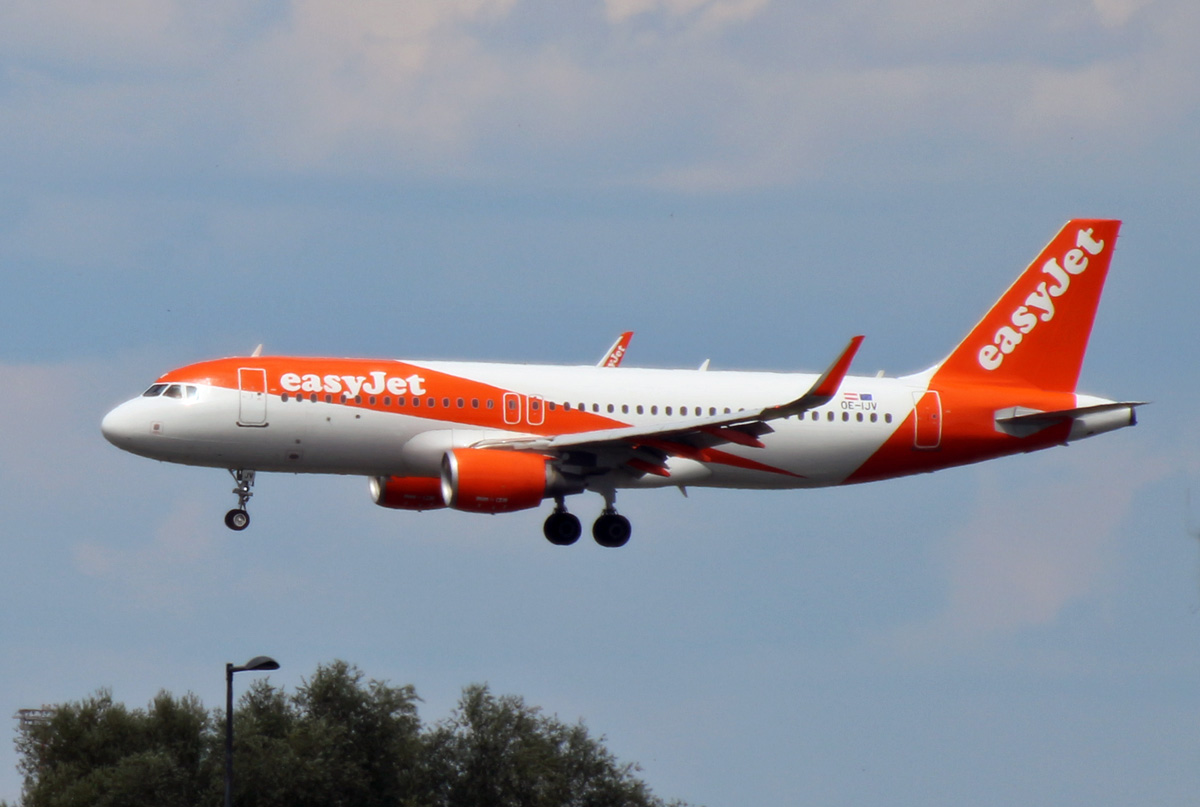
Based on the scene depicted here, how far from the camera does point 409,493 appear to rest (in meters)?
66.9

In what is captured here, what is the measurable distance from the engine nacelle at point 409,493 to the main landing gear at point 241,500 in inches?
174

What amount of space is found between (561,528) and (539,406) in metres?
3.77

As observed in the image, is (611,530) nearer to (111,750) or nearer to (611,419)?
(611,419)

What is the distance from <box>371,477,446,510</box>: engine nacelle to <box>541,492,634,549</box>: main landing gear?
140 inches

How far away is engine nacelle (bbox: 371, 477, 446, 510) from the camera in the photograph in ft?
218

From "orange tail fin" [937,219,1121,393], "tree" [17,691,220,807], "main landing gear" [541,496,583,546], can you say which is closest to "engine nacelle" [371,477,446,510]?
"main landing gear" [541,496,583,546]

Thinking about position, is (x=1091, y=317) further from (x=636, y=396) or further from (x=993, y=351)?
(x=636, y=396)

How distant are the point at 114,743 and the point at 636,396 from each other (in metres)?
38.7

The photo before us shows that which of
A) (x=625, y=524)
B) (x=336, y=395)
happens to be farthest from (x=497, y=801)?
(x=336, y=395)

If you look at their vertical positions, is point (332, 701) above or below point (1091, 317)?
below

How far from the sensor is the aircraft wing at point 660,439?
198ft

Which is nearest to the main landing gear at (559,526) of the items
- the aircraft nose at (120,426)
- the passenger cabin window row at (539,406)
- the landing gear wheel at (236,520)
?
the passenger cabin window row at (539,406)

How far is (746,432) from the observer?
6084cm

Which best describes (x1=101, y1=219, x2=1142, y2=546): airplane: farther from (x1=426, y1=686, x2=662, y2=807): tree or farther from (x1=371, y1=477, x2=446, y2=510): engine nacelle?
(x1=426, y1=686, x2=662, y2=807): tree
